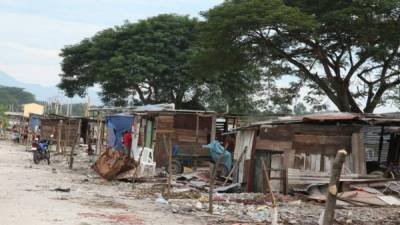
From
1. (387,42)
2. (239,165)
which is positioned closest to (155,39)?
(387,42)

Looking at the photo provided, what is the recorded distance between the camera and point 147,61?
106 ft

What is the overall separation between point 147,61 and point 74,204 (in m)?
20.7

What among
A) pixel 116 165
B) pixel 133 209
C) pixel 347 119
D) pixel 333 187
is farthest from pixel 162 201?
pixel 333 187

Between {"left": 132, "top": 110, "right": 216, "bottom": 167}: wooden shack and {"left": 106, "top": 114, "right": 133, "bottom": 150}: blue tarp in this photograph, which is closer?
{"left": 132, "top": 110, "right": 216, "bottom": 167}: wooden shack

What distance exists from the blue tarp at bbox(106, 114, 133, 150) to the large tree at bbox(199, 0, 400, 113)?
4539 mm

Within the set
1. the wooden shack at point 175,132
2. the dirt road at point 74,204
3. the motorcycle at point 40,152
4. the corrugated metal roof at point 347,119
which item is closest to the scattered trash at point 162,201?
the dirt road at point 74,204

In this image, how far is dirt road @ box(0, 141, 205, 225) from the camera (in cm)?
1007

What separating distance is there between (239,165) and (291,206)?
4636 mm

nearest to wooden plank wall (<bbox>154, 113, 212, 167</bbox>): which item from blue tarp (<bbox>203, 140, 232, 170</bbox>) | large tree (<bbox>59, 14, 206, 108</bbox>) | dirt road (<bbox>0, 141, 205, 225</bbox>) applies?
blue tarp (<bbox>203, 140, 232, 170</bbox>)

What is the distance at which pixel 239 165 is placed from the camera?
57.0 ft

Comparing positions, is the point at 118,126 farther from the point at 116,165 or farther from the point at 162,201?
the point at 162,201

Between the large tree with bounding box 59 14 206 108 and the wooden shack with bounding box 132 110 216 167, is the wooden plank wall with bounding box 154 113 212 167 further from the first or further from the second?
the large tree with bounding box 59 14 206 108

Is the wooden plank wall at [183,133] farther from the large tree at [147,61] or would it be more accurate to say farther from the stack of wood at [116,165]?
the large tree at [147,61]

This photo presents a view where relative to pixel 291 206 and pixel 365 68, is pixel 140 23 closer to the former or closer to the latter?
pixel 365 68
